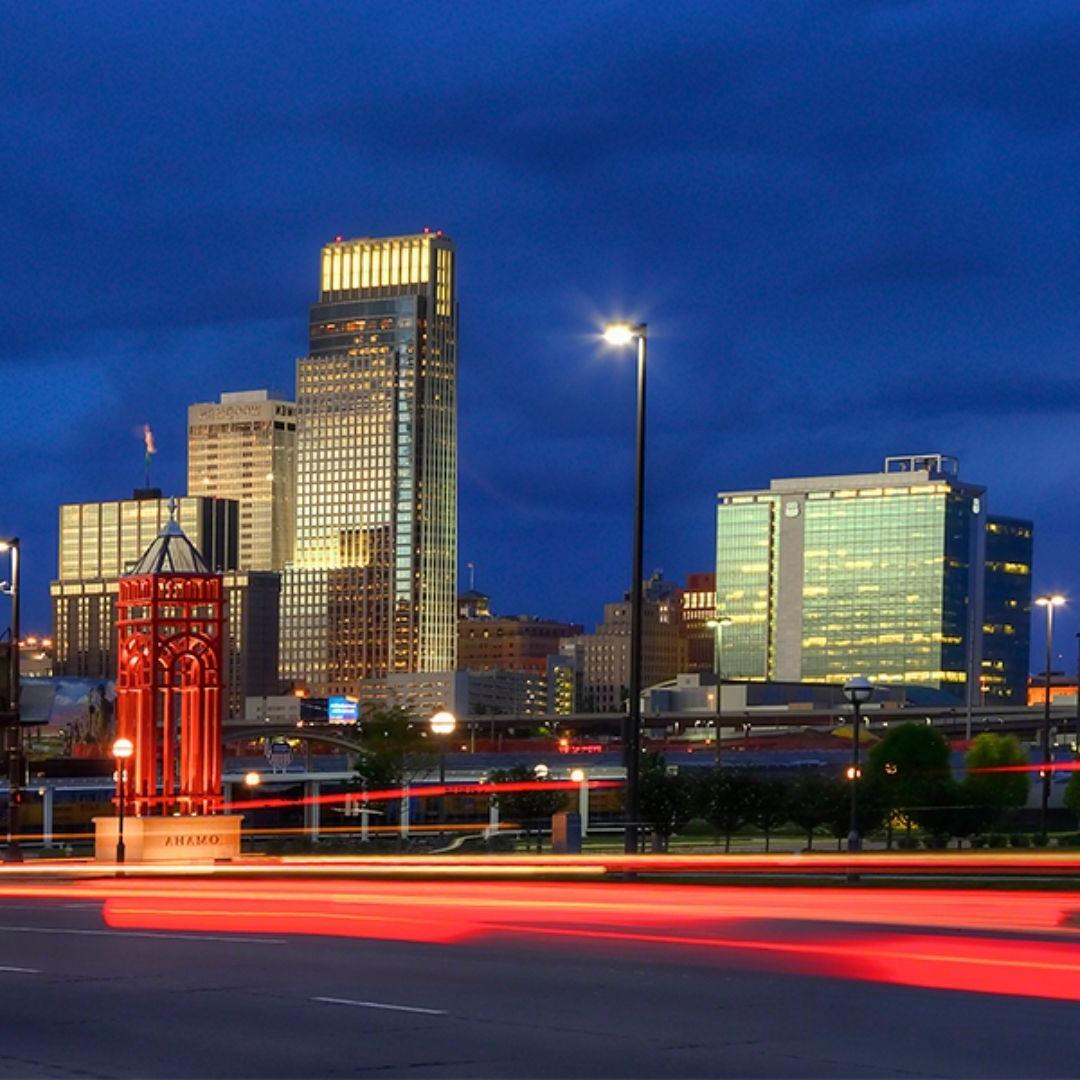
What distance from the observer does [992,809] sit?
8200 cm

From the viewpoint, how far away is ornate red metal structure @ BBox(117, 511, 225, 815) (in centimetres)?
5700

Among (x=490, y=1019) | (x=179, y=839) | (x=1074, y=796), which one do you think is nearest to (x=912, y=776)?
(x=1074, y=796)

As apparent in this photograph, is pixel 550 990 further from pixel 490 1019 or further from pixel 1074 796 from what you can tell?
pixel 1074 796

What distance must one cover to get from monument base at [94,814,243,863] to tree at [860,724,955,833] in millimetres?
28186

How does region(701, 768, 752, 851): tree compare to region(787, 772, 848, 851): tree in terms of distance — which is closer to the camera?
region(787, 772, 848, 851): tree

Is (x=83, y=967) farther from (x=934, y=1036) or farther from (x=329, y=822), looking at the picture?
(x=329, y=822)

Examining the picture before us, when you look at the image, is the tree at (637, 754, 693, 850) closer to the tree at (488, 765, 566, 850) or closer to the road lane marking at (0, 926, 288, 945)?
the tree at (488, 765, 566, 850)

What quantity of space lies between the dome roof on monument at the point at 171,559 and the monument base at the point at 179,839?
21.8 feet

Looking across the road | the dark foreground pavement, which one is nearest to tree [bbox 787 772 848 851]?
the road

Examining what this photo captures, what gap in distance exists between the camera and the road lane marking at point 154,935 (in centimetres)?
2670

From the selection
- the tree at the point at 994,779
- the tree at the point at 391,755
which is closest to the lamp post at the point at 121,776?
the tree at the point at 994,779

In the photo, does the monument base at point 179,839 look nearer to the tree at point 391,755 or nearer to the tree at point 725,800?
the tree at point 725,800

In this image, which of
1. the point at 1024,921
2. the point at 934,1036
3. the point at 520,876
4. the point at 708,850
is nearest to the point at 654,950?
the point at 1024,921

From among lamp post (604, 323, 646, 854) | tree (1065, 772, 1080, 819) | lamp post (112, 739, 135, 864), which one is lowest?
tree (1065, 772, 1080, 819)
